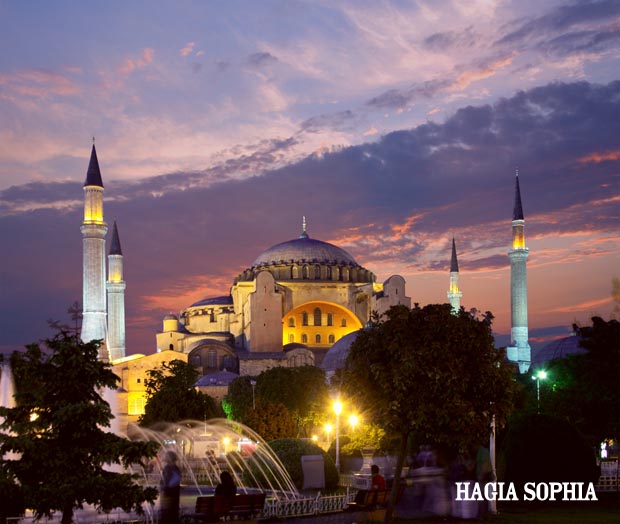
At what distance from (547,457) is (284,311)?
51.7 meters

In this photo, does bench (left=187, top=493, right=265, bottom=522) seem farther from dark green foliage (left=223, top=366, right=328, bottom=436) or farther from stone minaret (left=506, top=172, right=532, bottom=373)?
stone minaret (left=506, top=172, right=532, bottom=373)

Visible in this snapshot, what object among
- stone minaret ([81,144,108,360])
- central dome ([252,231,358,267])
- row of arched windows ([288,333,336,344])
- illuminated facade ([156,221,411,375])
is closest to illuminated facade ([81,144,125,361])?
stone minaret ([81,144,108,360])

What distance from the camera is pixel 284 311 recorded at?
6869 centimetres

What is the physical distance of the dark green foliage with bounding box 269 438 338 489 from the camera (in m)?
20.5

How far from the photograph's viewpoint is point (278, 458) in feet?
67.6

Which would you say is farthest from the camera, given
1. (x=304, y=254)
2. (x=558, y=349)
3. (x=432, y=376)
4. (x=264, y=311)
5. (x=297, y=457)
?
(x=304, y=254)

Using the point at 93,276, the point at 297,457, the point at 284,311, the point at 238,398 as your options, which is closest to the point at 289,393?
the point at 238,398

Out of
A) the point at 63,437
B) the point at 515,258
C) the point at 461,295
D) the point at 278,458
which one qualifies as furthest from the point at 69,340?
the point at 461,295

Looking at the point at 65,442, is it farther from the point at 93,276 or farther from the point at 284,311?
the point at 284,311

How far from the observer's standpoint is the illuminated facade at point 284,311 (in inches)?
2522

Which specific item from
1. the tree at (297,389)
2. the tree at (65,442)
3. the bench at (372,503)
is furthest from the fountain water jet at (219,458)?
the tree at (297,389)

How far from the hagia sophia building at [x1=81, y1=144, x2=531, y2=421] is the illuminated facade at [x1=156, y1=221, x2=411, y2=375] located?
0.08 m

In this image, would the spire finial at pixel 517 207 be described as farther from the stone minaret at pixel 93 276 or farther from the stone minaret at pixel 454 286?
the stone minaret at pixel 93 276

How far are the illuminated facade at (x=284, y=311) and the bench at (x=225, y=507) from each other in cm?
4709
